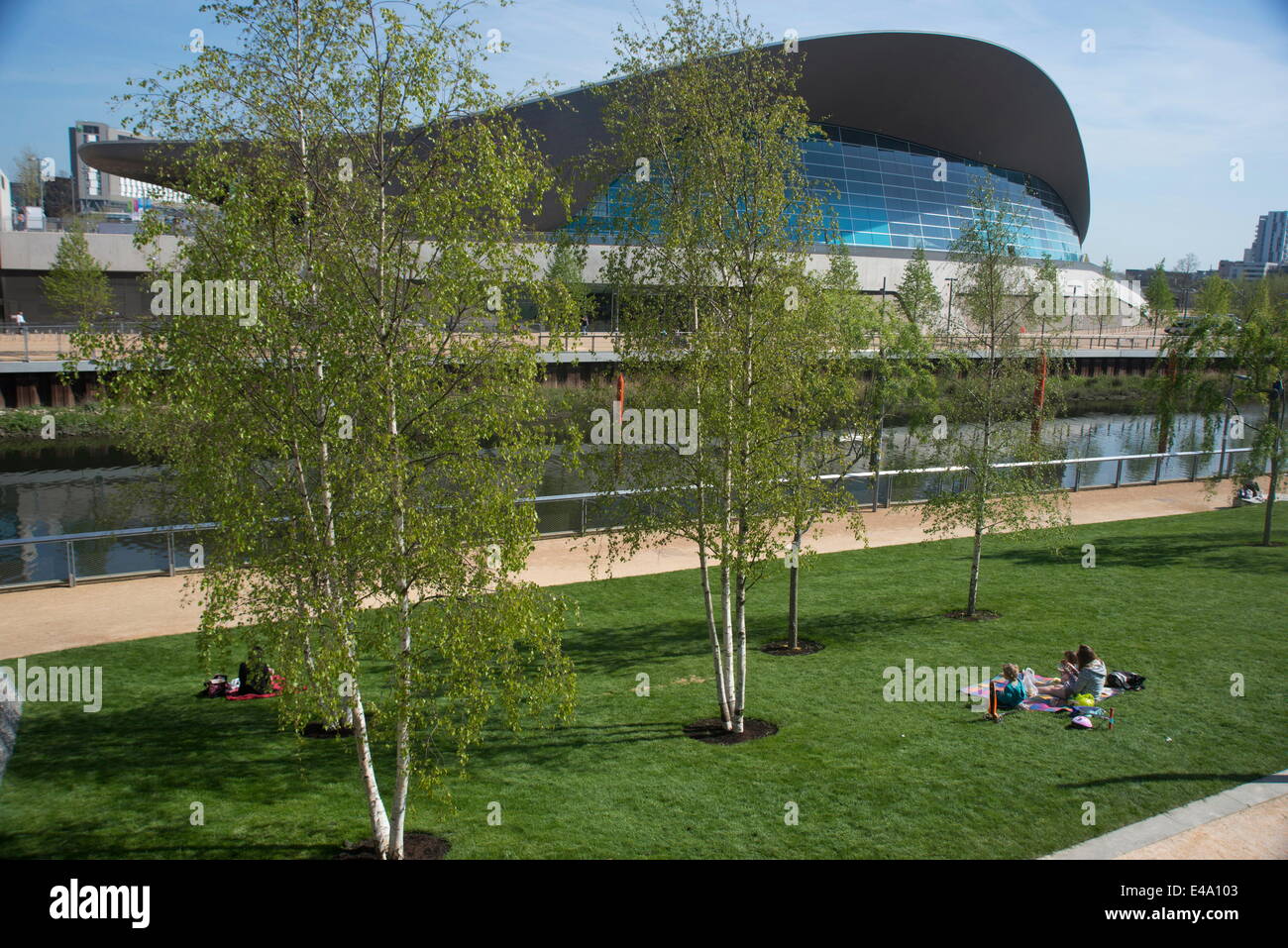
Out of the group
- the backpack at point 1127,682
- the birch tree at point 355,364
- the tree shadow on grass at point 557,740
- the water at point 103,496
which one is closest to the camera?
the birch tree at point 355,364

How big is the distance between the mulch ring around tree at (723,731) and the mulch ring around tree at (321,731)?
380cm

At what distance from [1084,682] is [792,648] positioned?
3.96 metres

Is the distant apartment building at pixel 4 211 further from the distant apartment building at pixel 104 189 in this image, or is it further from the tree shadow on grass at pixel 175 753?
the tree shadow on grass at pixel 175 753

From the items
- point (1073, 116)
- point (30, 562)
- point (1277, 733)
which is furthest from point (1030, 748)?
point (1073, 116)

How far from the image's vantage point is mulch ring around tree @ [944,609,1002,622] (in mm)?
14734

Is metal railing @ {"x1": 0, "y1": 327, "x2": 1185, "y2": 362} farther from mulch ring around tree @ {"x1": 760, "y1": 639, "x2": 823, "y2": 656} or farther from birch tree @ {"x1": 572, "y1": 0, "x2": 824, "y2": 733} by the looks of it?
mulch ring around tree @ {"x1": 760, "y1": 639, "x2": 823, "y2": 656}

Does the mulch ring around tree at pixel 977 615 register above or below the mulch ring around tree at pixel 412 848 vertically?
above

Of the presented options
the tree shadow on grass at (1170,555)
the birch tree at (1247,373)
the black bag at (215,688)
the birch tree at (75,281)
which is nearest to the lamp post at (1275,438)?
the birch tree at (1247,373)

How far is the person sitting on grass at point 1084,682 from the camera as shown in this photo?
1105 centimetres

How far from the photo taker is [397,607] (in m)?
7.19

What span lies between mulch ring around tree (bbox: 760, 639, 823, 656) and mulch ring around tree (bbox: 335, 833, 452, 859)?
21.2 ft

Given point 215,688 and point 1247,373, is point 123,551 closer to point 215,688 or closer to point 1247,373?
point 215,688

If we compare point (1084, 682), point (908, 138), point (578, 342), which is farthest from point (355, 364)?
point (908, 138)

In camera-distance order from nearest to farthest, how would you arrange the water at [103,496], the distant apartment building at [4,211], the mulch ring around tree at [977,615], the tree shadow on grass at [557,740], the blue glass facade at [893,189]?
the tree shadow on grass at [557,740], the mulch ring around tree at [977,615], the water at [103,496], the distant apartment building at [4,211], the blue glass facade at [893,189]
